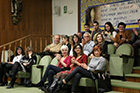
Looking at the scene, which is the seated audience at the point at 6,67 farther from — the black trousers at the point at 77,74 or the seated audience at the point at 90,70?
the black trousers at the point at 77,74

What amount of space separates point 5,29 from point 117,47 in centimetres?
432

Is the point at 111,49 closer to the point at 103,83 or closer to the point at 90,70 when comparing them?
the point at 90,70

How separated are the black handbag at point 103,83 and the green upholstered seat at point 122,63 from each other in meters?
0.57

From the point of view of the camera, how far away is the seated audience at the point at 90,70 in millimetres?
4379

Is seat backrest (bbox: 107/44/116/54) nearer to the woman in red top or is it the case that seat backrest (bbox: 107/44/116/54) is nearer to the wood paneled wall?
the woman in red top

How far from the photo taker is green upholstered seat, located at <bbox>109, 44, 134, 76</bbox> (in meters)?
4.80

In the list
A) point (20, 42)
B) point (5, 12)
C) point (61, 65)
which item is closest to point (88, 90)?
point (61, 65)

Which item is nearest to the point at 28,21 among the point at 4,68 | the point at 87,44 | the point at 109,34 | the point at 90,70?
the point at 4,68

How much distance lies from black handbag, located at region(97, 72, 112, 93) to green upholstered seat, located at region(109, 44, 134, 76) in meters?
0.57

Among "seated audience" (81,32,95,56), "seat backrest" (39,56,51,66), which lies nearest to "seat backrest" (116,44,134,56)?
"seated audience" (81,32,95,56)

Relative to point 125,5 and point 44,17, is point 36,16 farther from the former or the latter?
point 125,5

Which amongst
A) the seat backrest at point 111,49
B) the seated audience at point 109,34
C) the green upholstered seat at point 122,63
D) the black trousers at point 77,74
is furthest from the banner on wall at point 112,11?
the black trousers at point 77,74

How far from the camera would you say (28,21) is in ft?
29.5

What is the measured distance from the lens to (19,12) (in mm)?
8648
